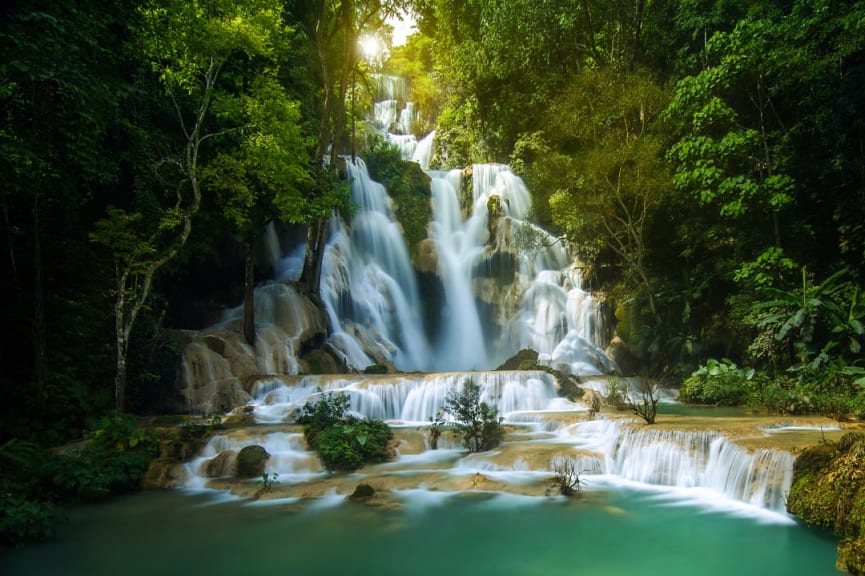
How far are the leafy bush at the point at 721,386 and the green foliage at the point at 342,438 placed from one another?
833cm

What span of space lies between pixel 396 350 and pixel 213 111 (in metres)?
11.1

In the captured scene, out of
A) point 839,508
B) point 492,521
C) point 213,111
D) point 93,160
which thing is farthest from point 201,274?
point 839,508

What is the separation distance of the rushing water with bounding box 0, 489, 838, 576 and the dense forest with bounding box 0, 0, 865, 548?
1.34 metres

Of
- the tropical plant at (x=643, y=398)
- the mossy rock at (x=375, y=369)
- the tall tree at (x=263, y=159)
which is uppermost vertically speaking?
the tall tree at (x=263, y=159)

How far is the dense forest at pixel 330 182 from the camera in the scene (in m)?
9.94

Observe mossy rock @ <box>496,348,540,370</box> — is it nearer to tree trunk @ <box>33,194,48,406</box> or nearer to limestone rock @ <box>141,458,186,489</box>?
limestone rock @ <box>141,458,186,489</box>

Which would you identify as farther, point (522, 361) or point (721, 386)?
point (522, 361)

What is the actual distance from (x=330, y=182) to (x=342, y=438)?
966 centimetres

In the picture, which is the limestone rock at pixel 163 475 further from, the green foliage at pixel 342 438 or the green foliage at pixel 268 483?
the green foliage at pixel 342 438

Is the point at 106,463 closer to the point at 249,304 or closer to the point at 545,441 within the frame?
the point at 545,441

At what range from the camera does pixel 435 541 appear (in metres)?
6.46

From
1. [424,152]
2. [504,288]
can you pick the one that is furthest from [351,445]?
[424,152]

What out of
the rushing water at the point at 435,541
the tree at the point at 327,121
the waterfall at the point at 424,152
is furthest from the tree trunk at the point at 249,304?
the waterfall at the point at 424,152

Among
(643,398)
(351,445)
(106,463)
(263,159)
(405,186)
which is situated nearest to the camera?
(106,463)
